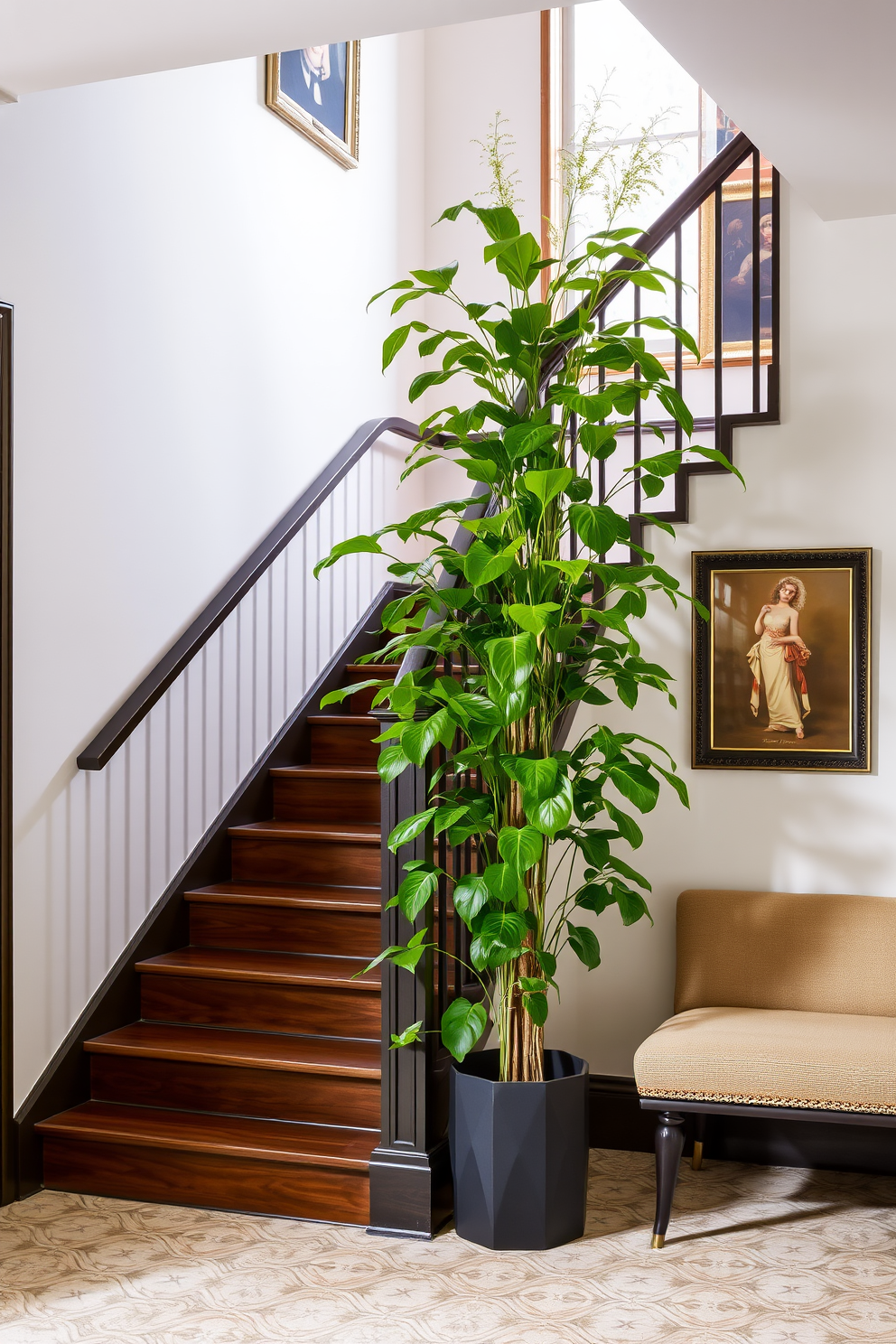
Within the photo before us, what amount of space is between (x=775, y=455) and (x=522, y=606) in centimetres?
132

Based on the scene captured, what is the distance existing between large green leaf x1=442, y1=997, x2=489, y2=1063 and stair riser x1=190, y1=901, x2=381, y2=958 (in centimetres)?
81

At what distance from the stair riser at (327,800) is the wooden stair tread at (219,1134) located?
1.28 meters

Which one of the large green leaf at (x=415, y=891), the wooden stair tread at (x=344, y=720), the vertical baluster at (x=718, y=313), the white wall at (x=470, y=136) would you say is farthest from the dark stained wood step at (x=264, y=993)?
the white wall at (x=470, y=136)

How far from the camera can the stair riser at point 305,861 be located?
411cm

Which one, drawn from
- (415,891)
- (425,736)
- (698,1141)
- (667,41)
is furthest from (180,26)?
(698,1141)

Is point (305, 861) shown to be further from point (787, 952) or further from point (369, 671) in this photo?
point (787, 952)

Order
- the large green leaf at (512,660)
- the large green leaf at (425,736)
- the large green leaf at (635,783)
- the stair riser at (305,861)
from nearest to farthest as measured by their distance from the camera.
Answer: the large green leaf at (512,660) → the large green leaf at (425,736) → the large green leaf at (635,783) → the stair riser at (305,861)

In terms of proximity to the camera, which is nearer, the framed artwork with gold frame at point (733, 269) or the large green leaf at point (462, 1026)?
the large green leaf at point (462, 1026)

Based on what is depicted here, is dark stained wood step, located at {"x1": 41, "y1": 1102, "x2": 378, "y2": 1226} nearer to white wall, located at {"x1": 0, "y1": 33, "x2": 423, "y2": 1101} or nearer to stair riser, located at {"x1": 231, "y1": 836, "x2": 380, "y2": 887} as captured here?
white wall, located at {"x1": 0, "y1": 33, "x2": 423, "y2": 1101}

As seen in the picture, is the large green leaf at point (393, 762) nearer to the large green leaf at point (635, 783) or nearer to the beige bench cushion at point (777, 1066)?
the large green leaf at point (635, 783)

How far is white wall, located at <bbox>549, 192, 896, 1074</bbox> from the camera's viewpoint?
3662 millimetres

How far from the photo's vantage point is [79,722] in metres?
3.68

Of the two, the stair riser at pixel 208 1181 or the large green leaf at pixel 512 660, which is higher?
the large green leaf at pixel 512 660

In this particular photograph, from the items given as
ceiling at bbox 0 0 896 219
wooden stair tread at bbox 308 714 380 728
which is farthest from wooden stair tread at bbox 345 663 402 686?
ceiling at bbox 0 0 896 219
